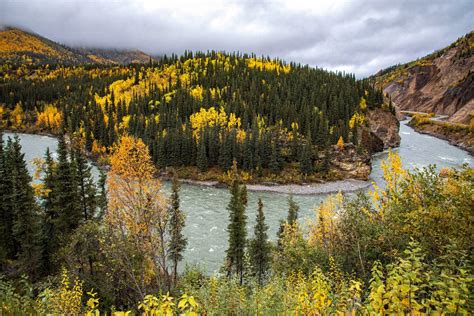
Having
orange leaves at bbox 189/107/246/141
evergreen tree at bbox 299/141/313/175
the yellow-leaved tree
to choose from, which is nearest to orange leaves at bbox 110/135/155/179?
the yellow-leaved tree

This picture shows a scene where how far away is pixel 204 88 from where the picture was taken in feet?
464

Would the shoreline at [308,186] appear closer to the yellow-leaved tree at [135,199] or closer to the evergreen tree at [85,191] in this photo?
the evergreen tree at [85,191]

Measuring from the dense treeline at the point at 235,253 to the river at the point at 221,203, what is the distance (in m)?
6.91

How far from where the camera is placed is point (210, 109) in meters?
108

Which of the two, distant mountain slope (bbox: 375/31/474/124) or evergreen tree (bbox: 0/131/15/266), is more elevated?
distant mountain slope (bbox: 375/31/474/124)

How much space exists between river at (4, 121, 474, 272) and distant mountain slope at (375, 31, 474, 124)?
30.2 m

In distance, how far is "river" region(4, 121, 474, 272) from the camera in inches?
1534

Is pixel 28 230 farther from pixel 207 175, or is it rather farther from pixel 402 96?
pixel 402 96

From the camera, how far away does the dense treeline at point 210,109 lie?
281 feet

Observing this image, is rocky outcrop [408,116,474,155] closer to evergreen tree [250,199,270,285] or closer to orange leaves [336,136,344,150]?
orange leaves [336,136,344,150]

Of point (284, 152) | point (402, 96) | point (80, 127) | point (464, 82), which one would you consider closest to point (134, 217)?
point (284, 152)

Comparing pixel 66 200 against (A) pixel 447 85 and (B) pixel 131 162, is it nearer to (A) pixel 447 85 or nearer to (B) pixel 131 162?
(B) pixel 131 162

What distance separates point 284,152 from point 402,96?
506 ft

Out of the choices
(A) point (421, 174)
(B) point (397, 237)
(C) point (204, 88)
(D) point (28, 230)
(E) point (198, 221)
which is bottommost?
(E) point (198, 221)
